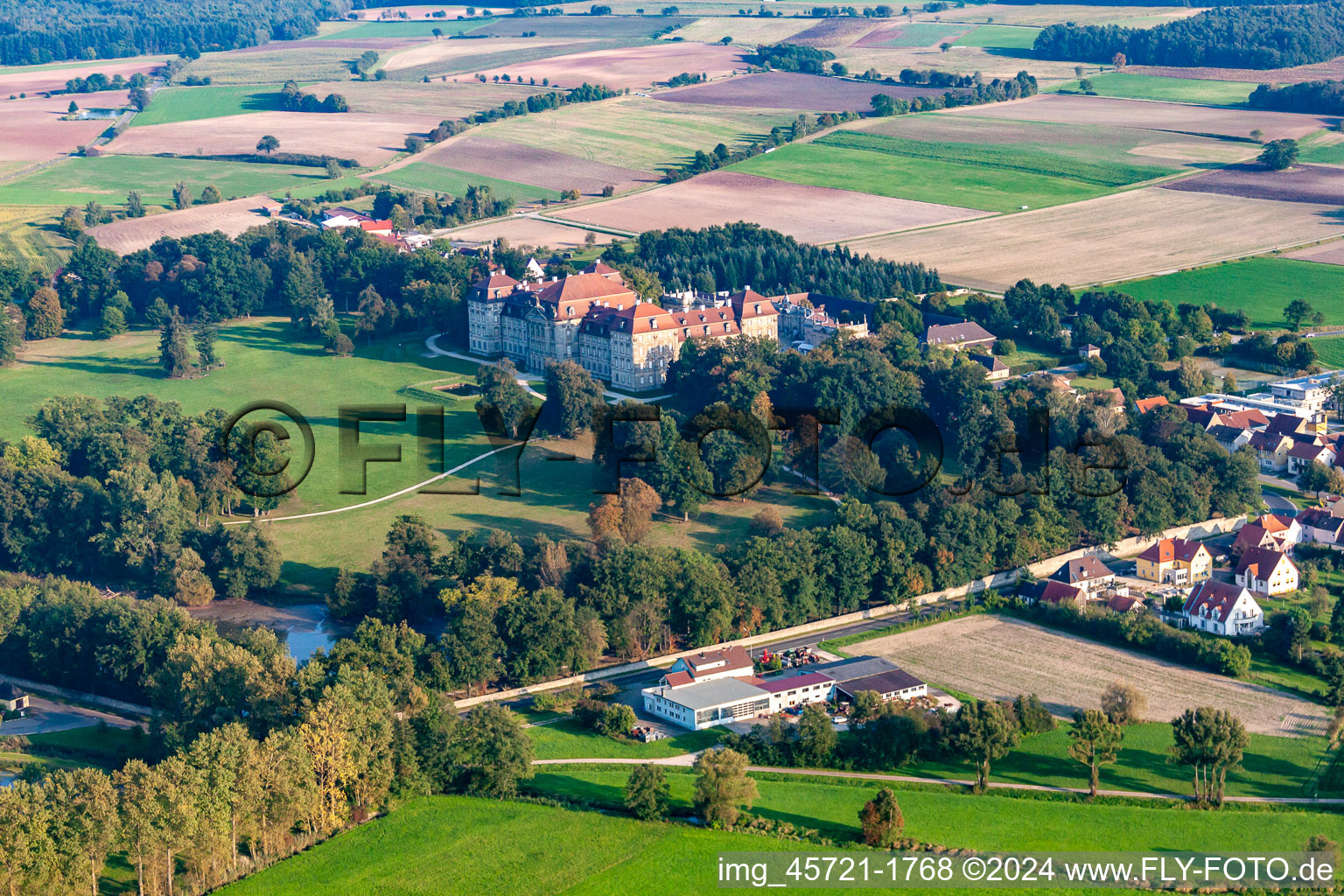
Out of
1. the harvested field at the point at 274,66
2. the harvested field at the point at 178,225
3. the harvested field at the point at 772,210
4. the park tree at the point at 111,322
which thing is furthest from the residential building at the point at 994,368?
the harvested field at the point at 274,66

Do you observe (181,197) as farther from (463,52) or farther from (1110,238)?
(463,52)

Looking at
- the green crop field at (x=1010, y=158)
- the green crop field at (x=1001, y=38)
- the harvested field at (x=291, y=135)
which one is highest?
the green crop field at (x=1001, y=38)

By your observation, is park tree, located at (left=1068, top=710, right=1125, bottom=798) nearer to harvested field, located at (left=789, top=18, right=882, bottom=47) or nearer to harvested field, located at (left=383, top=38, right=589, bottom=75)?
harvested field, located at (left=789, top=18, right=882, bottom=47)

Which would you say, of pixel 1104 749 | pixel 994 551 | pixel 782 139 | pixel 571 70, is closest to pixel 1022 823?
pixel 1104 749

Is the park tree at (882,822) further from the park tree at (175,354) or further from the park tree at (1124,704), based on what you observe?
the park tree at (175,354)

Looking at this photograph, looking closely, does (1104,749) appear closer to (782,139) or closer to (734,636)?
(734,636)

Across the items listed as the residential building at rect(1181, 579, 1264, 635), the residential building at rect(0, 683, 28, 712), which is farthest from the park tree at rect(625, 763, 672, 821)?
the residential building at rect(1181, 579, 1264, 635)

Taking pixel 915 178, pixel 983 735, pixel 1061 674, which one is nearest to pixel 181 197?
pixel 915 178
